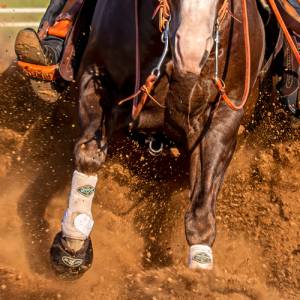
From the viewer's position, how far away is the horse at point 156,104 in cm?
372

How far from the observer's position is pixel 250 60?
4008 millimetres

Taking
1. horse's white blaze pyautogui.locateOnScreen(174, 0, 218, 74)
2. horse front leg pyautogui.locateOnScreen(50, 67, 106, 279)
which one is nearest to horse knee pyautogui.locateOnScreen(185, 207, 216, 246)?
horse front leg pyautogui.locateOnScreen(50, 67, 106, 279)

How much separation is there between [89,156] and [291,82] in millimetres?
1676

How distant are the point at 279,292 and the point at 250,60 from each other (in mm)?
1862

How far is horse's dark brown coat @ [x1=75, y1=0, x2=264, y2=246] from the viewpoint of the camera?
148 inches

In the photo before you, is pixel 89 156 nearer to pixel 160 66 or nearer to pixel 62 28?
pixel 160 66

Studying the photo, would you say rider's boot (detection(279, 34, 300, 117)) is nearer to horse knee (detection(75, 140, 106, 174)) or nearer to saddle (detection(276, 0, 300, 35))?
saddle (detection(276, 0, 300, 35))

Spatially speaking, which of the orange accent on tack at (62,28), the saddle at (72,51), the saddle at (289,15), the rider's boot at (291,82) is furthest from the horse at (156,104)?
the orange accent on tack at (62,28)

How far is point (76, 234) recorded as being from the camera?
12.7 ft

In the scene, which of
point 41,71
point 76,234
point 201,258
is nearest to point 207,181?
point 201,258

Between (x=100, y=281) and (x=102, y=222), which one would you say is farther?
(x=102, y=222)

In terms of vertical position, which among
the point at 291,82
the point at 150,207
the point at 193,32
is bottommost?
the point at 150,207

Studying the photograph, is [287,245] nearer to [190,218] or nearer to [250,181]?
[250,181]

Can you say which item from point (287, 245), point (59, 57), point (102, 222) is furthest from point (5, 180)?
point (287, 245)
